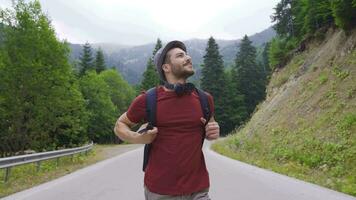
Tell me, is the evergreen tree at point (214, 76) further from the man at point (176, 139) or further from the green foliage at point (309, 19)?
the man at point (176, 139)

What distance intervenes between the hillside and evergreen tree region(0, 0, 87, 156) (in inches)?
467

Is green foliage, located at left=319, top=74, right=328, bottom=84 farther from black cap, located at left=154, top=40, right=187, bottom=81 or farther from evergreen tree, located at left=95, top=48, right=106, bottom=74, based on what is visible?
evergreen tree, located at left=95, top=48, right=106, bottom=74

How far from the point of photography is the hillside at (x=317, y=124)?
1577 centimetres

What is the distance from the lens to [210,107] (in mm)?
3803

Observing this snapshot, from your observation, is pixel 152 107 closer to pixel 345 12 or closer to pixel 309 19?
pixel 345 12

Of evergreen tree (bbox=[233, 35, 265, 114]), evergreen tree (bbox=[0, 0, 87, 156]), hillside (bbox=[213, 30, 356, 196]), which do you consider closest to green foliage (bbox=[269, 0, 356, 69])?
hillside (bbox=[213, 30, 356, 196])

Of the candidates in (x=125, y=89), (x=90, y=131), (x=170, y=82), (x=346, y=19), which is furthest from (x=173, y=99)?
(x=125, y=89)

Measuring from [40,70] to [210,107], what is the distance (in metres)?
28.4

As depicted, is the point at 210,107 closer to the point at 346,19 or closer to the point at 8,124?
the point at 346,19

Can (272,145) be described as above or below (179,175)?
below

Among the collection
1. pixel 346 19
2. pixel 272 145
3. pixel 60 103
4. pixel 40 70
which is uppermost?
pixel 346 19

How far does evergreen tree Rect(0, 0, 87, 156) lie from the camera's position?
30.2 meters

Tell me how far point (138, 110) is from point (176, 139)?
15.4 inches

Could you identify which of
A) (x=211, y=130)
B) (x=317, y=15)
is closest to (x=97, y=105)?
(x=317, y=15)
